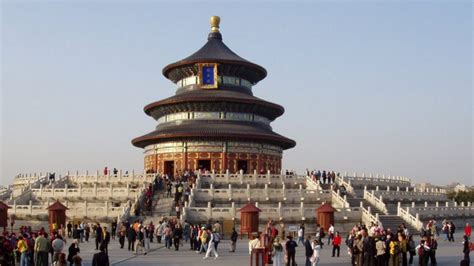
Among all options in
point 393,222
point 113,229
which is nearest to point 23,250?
point 113,229

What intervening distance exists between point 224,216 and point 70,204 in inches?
469

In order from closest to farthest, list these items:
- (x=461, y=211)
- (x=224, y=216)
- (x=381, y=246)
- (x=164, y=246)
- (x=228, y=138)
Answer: (x=381, y=246), (x=164, y=246), (x=224, y=216), (x=461, y=211), (x=228, y=138)

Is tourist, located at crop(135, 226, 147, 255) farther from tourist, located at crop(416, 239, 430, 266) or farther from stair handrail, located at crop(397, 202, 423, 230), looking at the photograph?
stair handrail, located at crop(397, 202, 423, 230)

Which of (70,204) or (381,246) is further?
(70,204)

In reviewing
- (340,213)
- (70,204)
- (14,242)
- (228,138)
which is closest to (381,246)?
(14,242)

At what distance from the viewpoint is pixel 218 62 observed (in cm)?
6400

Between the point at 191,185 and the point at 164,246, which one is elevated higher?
the point at 191,185

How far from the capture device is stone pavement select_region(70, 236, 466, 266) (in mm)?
24078

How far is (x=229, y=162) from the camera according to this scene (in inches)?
2345

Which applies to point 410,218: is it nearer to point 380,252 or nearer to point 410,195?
point 410,195

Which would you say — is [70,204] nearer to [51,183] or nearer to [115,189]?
[115,189]

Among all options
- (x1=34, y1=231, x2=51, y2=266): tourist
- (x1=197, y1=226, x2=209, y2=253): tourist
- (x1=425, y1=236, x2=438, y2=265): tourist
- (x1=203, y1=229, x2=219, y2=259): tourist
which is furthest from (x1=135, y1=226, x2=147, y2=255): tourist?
(x1=425, y1=236, x2=438, y2=265): tourist

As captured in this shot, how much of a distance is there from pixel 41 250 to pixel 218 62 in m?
44.7

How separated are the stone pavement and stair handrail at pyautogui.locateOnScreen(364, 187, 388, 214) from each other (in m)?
Answer: 9.86
